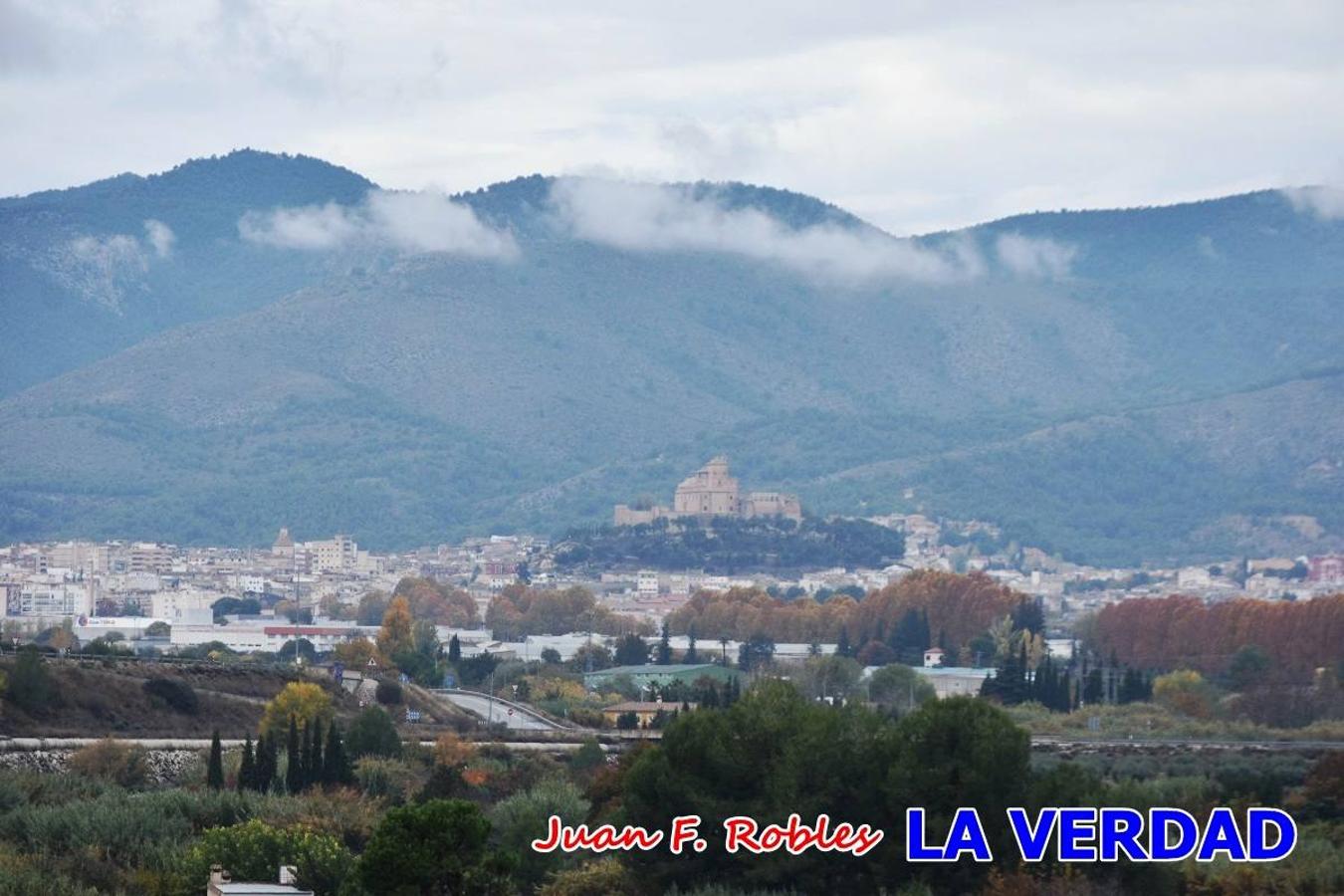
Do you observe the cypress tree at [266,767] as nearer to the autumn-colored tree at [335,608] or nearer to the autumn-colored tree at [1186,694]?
the autumn-colored tree at [1186,694]

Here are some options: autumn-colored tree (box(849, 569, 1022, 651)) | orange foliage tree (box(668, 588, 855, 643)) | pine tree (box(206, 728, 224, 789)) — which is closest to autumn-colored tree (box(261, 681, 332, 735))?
pine tree (box(206, 728, 224, 789))

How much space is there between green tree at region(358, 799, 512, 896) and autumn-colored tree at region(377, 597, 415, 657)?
79891 mm

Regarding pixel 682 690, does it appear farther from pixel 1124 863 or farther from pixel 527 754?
pixel 1124 863

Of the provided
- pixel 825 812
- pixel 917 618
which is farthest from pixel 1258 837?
pixel 917 618

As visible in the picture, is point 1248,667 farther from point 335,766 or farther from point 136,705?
point 335,766

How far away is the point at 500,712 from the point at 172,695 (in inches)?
786

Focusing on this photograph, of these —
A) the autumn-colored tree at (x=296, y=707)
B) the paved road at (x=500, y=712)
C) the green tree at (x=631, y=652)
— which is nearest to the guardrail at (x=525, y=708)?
the paved road at (x=500, y=712)

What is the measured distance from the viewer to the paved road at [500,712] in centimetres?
8147

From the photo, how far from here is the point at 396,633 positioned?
121 metres

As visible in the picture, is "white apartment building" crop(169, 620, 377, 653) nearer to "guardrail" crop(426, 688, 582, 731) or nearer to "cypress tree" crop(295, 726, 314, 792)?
"guardrail" crop(426, 688, 582, 731)

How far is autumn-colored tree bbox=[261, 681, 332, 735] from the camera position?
6644 cm

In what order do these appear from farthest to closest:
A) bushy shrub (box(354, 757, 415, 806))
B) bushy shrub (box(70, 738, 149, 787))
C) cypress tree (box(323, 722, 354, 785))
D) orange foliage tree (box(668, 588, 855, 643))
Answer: orange foliage tree (box(668, 588, 855, 643))
bushy shrub (box(70, 738, 149, 787))
cypress tree (box(323, 722, 354, 785))
bushy shrub (box(354, 757, 415, 806))

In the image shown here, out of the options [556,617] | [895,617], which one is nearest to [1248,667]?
[895,617]

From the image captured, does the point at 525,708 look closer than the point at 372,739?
No
